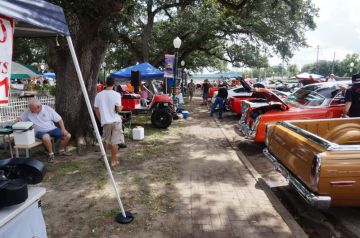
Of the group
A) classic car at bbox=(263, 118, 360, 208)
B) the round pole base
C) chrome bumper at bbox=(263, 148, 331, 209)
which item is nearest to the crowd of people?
classic car at bbox=(263, 118, 360, 208)

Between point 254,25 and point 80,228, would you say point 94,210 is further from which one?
point 254,25

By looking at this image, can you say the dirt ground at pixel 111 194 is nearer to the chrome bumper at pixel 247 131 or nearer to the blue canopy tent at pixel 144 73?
the chrome bumper at pixel 247 131

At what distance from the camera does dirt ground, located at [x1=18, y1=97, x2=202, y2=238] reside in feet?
13.1

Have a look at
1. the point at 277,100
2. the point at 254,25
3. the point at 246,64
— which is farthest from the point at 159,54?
the point at 277,100

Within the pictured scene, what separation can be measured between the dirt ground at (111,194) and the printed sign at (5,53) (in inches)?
75.0

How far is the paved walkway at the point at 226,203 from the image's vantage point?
4012 millimetres

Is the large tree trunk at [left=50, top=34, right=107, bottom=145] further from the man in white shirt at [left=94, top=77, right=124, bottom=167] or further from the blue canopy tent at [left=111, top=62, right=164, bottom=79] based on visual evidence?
the blue canopy tent at [left=111, top=62, right=164, bottom=79]

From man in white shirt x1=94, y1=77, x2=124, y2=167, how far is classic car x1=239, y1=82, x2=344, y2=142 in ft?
11.0

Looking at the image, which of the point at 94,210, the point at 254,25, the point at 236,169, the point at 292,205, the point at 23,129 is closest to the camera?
the point at 94,210

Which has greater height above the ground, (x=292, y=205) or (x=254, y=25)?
(x=254, y=25)

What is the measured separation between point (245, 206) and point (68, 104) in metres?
5.12

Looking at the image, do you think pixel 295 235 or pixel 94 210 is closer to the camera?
pixel 295 235

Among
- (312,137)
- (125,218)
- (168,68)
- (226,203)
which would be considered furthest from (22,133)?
(168,68)

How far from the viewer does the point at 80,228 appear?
3.98 m
